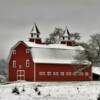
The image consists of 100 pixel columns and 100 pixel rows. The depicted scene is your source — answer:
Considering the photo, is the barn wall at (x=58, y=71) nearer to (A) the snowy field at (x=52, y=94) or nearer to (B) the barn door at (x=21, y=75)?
(B) the barn door at (x=21, y=75)

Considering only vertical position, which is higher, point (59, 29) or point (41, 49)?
point (59, 29)

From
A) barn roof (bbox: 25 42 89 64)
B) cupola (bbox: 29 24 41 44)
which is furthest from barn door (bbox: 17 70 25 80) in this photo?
cupola (bbox: 29 24 41 44)

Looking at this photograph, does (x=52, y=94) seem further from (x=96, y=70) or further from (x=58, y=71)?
(x=96, y=70)

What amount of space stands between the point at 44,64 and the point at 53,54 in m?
4.53

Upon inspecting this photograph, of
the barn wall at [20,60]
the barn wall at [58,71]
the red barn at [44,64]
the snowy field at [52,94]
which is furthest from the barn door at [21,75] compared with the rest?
the snowy field at [52,94]

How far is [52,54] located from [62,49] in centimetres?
322

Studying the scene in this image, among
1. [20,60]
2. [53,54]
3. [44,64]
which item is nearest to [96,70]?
[53,54]

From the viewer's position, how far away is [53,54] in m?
83.9

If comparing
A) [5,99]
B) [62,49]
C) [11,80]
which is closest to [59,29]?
[62,49]

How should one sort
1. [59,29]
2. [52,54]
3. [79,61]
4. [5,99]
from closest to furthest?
[5,99], [79,61], [52,54], [59,29]

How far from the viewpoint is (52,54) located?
83875mm

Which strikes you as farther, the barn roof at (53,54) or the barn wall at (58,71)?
the barn roof at (53,54)

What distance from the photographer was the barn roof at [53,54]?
8075cm

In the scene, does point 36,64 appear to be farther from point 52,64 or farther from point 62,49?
point 62,49
